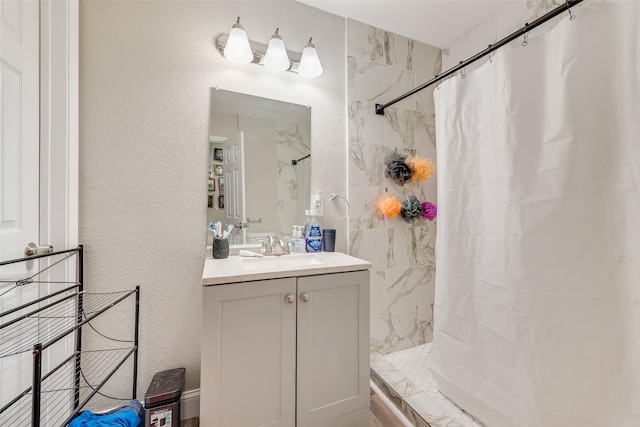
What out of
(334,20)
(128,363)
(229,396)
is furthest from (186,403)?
(334,20)

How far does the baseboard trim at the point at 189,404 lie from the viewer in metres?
1.36

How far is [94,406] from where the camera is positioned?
1.26 meters

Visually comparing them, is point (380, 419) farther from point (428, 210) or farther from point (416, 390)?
point (428, 210)

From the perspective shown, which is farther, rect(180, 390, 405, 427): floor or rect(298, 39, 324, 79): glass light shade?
rect(298, 39, 324, 79): glass light shade

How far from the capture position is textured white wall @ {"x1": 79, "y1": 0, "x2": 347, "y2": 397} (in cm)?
125

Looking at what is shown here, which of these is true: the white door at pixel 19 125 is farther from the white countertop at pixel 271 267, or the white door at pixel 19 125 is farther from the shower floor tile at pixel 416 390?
the shower floor tile at pixel 416 390

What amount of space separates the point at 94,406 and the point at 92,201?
1.00 m

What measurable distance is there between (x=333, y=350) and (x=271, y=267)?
48cm

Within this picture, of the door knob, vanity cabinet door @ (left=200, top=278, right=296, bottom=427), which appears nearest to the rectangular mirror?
vanity cabinet door @ (left=200, top=278, right=296, bottom=427)

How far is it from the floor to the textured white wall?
0.18 metres

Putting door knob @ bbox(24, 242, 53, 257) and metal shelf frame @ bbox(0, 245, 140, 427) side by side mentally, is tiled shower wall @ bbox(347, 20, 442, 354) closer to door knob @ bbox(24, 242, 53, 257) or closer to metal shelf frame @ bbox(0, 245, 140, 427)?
metal shelf frame @ bbox(0, 245, 140, 427)

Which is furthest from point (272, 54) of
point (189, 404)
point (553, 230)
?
point (189, 404)

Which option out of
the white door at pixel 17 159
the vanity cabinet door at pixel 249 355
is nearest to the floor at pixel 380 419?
the vanity cabinet door at pixel 249 355

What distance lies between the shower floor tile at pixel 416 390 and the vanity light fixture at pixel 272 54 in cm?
189
